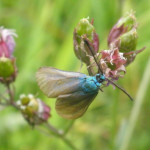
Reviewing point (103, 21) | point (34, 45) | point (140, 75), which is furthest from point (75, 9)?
point (140, 75)

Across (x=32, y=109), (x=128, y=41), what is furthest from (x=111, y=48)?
(x=32, y=109)

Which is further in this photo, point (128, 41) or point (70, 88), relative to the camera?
point (128, 41)

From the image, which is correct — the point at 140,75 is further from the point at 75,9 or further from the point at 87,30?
the point at 87,30

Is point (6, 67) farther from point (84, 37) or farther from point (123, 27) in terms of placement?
point (123, 27)

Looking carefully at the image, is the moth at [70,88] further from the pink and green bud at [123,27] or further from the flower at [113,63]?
the pink and green bud at [123,27]

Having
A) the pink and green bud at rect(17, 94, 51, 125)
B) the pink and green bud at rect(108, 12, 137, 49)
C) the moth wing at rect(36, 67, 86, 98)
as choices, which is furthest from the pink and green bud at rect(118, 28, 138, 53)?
the pink and green bud at rect(17, 94, 51, 125)

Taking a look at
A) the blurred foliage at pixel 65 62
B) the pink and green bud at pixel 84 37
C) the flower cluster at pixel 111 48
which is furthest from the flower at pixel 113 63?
the blurred foliage at pixel 65 62
